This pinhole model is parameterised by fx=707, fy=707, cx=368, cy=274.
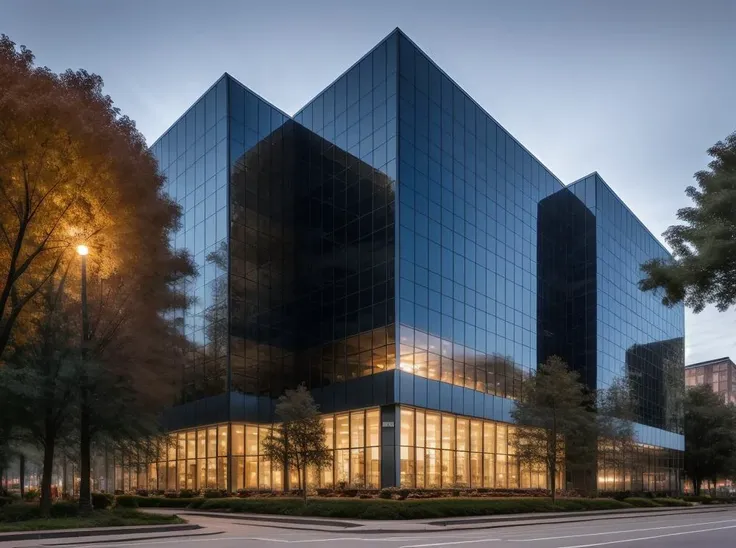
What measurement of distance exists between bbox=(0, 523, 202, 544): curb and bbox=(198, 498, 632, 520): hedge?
9.73 m

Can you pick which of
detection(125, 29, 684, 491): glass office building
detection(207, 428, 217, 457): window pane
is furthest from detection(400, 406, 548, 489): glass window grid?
detection(207, 428, 217, 457): window pane

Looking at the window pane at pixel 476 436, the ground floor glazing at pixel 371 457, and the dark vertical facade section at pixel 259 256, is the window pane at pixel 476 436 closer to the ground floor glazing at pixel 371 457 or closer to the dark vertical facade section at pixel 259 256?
the ground floor glazing at pixel 371 457

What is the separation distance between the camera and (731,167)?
52.1 ft

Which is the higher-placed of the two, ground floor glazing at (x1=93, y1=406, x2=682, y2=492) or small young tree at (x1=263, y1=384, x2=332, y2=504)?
small young tree at (x1=263, y1=384, x2=332, y2=504)

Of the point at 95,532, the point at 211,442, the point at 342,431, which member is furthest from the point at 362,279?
the point at 95,532

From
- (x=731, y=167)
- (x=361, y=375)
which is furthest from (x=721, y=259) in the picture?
(x=361, y=375)

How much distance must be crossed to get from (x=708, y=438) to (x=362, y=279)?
67740 mm

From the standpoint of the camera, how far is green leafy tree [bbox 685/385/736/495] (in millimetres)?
91500

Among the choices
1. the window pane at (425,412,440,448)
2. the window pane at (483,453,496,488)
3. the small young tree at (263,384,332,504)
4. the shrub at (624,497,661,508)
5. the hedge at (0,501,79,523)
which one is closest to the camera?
the hedge at (0,501,79,523)

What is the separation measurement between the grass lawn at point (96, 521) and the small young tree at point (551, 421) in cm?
2797

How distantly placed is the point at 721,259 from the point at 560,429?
1427 inches

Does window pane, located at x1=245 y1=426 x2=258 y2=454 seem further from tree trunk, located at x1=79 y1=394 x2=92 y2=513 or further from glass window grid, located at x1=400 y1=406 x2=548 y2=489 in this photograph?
tree trunk, located at x1=79 y1=394 x2=92 y2=513

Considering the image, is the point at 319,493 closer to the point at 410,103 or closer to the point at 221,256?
the point at 221,256

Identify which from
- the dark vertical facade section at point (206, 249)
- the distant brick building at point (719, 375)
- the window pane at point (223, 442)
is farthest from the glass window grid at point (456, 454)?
the distant brick building at point (719, 375)
